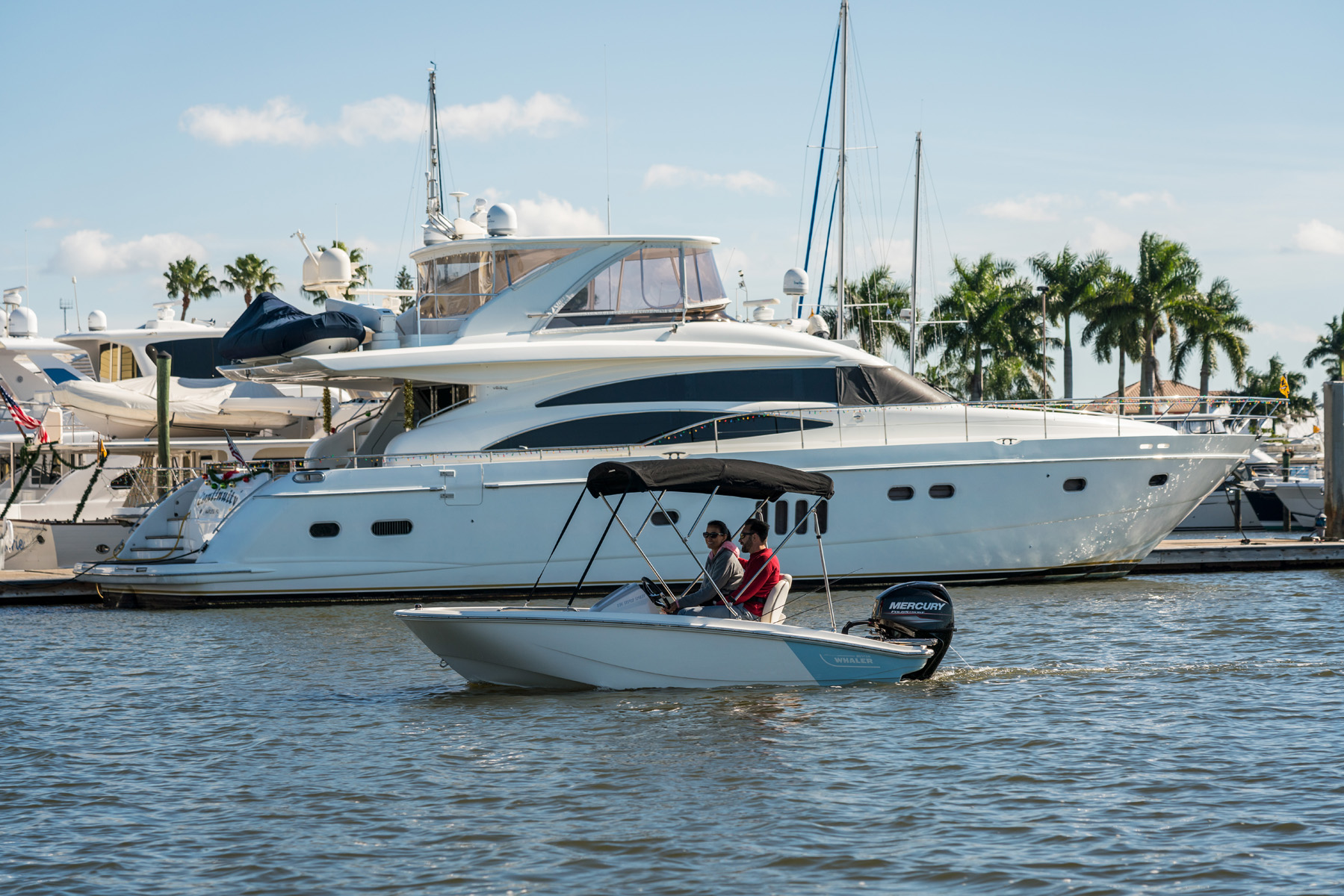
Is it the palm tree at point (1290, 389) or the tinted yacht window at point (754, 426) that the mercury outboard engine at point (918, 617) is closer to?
the tinted yacht window at point (754, 426)

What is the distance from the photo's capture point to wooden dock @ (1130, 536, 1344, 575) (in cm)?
1908

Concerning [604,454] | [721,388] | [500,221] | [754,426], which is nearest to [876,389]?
[754,426]

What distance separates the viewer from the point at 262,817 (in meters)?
7.37

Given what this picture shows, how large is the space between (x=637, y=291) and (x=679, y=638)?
7.89 metres

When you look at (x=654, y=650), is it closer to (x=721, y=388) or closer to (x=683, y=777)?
(x=683, y=777)

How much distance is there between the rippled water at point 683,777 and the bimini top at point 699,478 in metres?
1.67

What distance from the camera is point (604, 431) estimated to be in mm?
16328

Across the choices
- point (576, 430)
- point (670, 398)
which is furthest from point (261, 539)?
point (670, 398)

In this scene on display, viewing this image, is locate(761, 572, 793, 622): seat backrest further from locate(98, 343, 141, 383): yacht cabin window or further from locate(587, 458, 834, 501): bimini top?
locate(98, 343, 141, 383): yacht cabin window

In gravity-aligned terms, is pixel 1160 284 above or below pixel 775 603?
above

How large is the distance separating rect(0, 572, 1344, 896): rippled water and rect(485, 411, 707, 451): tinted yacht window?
422 centimetres

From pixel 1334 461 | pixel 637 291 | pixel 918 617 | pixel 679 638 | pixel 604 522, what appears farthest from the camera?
pixel 1334 461

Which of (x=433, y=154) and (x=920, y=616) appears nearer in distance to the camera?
(x=920, y=616)

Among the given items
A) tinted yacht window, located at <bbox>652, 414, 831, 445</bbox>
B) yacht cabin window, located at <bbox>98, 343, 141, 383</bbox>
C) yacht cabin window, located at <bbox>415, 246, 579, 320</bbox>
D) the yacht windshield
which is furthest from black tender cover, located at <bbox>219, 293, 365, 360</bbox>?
yacht cabin window, located at <bbox>98, 343, 141, 383</bbox>
